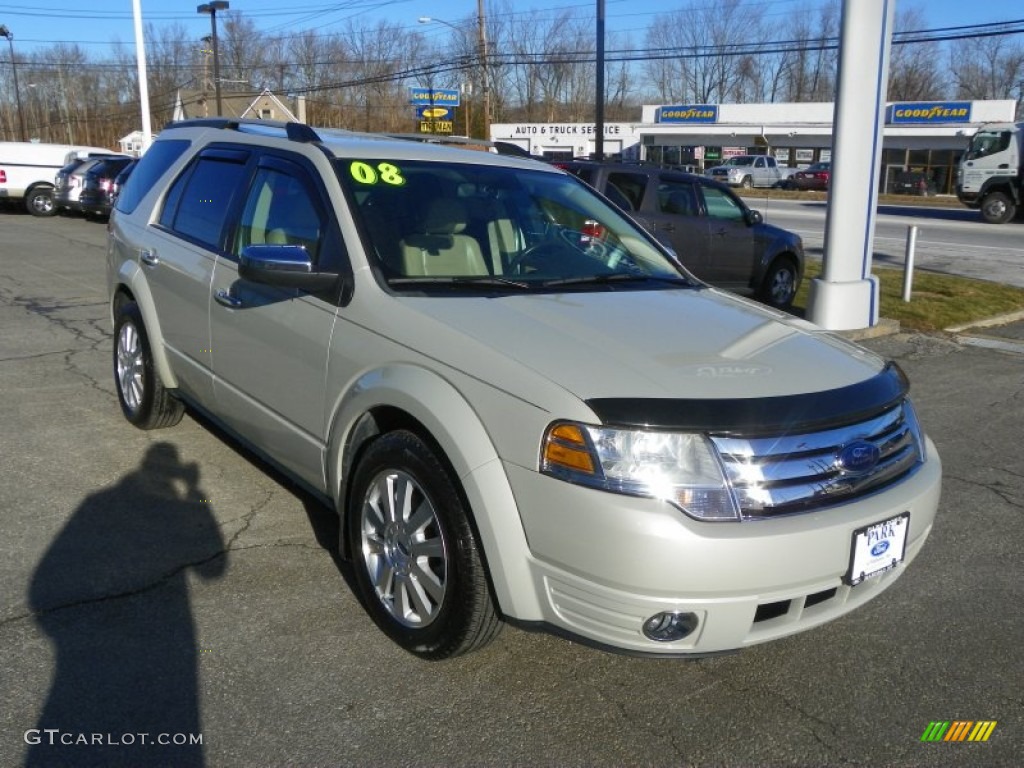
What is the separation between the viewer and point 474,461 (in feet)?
9.37

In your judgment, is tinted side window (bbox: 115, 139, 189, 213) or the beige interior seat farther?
tinted side window (bbox: 115, 139, 189, 213)

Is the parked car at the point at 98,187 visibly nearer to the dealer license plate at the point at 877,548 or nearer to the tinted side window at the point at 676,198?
the tinted side window at the point at 676,198

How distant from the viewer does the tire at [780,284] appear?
11.9 meters

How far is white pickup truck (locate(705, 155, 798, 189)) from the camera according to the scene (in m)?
51.1

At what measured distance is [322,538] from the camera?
428 centimetres

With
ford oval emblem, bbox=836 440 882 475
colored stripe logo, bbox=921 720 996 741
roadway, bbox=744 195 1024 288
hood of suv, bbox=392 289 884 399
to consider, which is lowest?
colored stripe logo, bbox=921 720 996 741

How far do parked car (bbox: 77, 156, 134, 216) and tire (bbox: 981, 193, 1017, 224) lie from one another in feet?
80.0

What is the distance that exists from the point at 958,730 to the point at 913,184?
51383mm

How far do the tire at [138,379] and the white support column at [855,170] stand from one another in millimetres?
6731

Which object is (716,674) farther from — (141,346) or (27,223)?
(27,223)

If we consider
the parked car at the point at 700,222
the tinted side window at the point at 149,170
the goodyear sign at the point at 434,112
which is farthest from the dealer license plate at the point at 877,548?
the goodyear sign at the point at 434,112

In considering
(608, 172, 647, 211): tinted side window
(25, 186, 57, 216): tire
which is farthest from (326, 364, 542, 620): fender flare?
(25, 186, 57, 216): tire

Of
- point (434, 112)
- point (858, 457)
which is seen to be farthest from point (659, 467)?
point (434, 112)

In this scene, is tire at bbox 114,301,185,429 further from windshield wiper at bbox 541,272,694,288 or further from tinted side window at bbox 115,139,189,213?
windshield wiper at bbox 541,272,694,288
